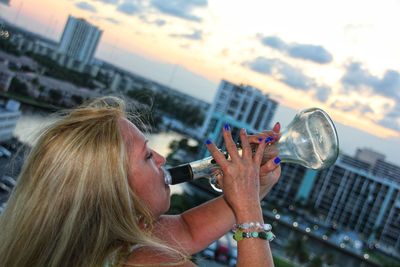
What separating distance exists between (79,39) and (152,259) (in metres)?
10.4

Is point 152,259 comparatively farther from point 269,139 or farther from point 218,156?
point 269,139

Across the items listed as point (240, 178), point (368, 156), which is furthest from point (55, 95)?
point (368, 156)

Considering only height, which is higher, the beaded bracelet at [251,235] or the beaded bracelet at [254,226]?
the beaded bracelet at [254,226]

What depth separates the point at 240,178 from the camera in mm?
610

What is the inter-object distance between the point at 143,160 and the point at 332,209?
76.9 feet

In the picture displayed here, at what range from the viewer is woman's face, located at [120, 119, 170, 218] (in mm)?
638

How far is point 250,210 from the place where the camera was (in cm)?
59

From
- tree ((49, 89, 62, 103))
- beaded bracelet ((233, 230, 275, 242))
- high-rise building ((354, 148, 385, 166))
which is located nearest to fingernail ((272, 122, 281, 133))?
beaded bracelet ((233, 230, 275, 242))

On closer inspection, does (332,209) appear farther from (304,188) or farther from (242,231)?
(242,231)

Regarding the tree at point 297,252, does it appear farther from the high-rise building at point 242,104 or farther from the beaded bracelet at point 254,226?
the beaded bracelet at point 254,226

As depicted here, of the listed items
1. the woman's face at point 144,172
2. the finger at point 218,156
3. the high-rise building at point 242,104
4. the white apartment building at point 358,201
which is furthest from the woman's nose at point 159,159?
the white apartment building at point 358,201

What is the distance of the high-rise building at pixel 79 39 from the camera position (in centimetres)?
966

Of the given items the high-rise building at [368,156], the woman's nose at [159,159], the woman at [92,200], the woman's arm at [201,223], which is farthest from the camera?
the high-rise building at [368,156]

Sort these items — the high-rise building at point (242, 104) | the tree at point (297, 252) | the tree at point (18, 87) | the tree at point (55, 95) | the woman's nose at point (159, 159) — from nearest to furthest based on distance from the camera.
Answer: the woman's nose at point (159, 159) → the tree at point (55, 95) → the tree at point (18, 87) → the tree at point (297, 252) → the high-rise building at point (242, 104)
